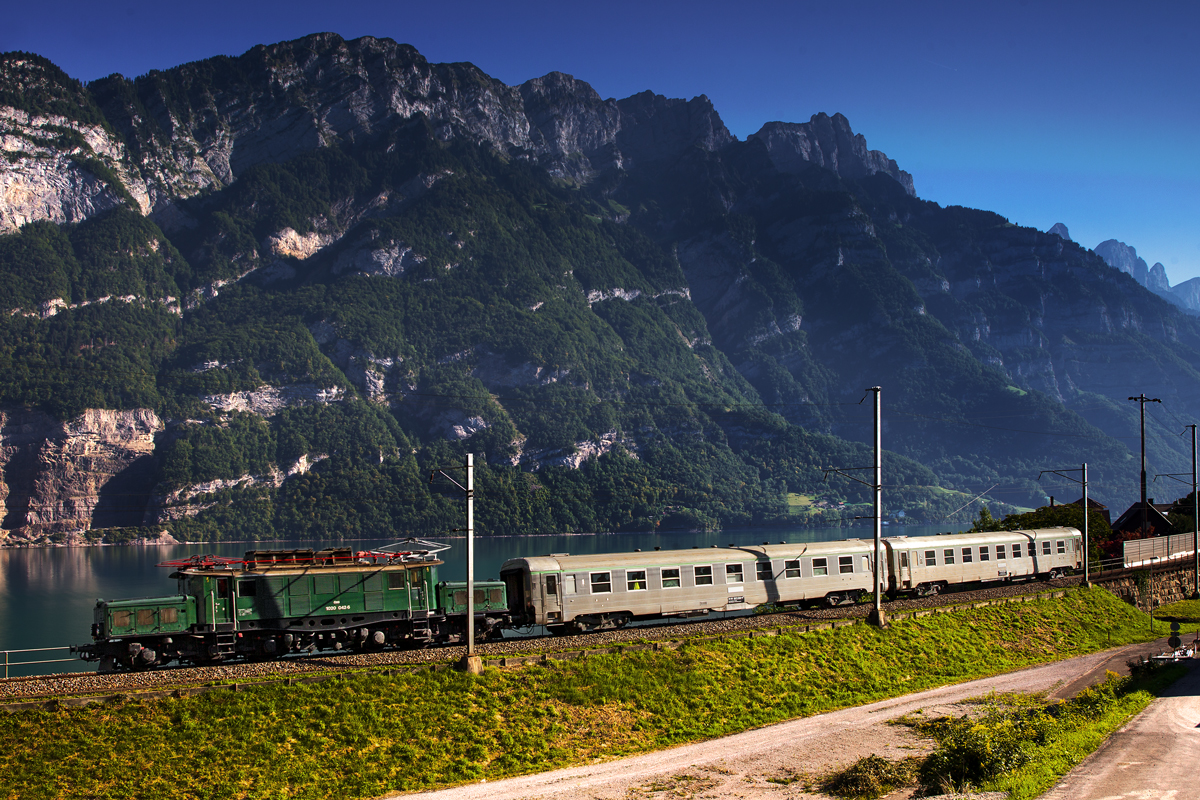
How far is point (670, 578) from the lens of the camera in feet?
Answer: 112

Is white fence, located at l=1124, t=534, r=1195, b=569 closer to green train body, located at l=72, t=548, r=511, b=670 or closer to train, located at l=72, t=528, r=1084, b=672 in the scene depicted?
train, located at l=72, t=528, r=1084, b=672

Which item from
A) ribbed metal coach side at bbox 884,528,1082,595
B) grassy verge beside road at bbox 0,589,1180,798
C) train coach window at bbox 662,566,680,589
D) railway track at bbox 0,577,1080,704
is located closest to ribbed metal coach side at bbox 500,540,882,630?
train coach window at bbox 662,566,680,589

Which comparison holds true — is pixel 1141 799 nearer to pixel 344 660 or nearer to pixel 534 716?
pixel 534 716

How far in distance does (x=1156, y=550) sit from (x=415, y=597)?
55.7 metres

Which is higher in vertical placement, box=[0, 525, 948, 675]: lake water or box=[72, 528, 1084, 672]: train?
box=[72, 528, 1084, 672]: train

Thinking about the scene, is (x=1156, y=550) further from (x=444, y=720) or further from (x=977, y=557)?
(x=444, y=720)

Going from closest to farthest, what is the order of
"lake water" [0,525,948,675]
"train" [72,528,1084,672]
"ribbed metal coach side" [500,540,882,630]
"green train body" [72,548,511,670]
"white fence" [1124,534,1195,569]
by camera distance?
"green train body" [72,548,511,670] → "train" [72,528,1084,672] → "ribbed metal coach side" [500,540,882,630] → "white fence" [1124,534,1195,569] → "lake water" [0,525,948,675]

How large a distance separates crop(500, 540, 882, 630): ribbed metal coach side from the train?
0.16 ft

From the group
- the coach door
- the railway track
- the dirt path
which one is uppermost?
the coach door

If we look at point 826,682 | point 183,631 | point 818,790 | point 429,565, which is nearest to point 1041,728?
point 818,790

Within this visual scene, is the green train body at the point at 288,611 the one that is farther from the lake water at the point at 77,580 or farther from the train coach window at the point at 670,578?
the lake water at the point at 77,580

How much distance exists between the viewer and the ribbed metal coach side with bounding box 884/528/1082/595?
4250 cm

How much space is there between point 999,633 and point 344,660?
27575 mm

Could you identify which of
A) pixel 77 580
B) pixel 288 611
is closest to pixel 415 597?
pixel 288 611
